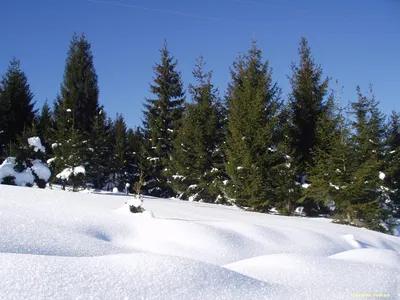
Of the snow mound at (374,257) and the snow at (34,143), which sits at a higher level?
the snow at (34,143)

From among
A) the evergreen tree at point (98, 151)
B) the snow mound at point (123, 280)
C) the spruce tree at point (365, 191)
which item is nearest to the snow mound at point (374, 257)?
the snow mound at point (123, 280)

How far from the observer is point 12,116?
20141mm

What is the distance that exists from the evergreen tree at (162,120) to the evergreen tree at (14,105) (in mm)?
8481

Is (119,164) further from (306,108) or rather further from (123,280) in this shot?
(123,280)

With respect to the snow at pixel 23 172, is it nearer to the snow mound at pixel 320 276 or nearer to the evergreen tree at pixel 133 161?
the evergreen tree at pixel 133 161

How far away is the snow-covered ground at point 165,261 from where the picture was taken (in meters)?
2.29

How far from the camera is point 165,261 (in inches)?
111

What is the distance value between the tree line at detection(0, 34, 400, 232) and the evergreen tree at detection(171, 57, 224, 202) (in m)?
0.06

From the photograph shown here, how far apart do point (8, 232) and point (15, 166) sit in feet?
33.6

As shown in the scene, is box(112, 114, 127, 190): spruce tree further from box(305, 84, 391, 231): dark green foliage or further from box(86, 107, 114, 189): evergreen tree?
box(305, 84, 391, 231): dark green foliage

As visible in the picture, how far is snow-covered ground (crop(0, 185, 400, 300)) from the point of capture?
2295mm

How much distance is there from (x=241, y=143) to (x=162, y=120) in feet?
34.7

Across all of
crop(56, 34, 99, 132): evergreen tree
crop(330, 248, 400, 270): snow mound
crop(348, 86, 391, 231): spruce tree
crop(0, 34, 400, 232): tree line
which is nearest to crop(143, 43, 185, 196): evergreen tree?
crop(0, 34, 400, 232): tree line

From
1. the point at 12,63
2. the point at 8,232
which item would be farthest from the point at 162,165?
the point at 8,232
